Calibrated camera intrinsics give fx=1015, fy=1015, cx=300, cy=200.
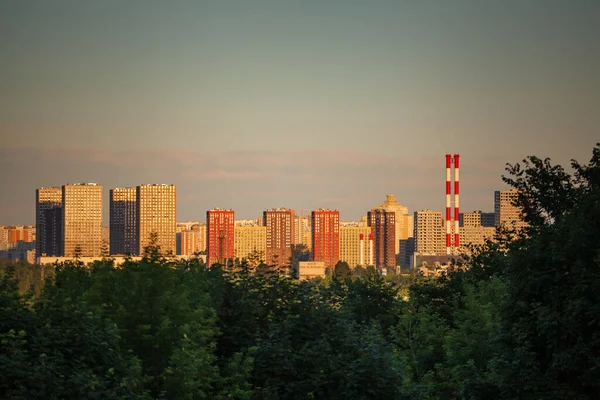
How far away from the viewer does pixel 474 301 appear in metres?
42.1

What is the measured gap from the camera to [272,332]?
1118 inches

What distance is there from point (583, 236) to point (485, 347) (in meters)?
12.1

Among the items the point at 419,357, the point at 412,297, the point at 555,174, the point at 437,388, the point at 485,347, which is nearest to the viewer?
the point at 555,174

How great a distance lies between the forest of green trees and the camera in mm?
21141

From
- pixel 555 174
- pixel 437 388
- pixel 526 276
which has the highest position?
pixel 555 174

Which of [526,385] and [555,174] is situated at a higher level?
[555,174]

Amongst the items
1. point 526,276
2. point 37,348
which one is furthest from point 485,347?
point 37,348

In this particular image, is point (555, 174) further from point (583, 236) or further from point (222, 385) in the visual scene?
point (222, 385)

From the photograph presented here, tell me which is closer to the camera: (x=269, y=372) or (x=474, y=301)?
(x=269, y=372)

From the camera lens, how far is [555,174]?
34344mm

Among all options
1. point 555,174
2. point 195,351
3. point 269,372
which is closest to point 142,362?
point 195,351

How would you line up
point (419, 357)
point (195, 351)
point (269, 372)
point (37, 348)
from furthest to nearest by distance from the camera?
1. point (419, 357)
2. point (269, 372)
3. point (195, 351)
4. point (37, 348)

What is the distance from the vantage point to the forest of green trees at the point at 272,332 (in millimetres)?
21141

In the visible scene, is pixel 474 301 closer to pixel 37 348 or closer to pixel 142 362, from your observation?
pixel 142 362
